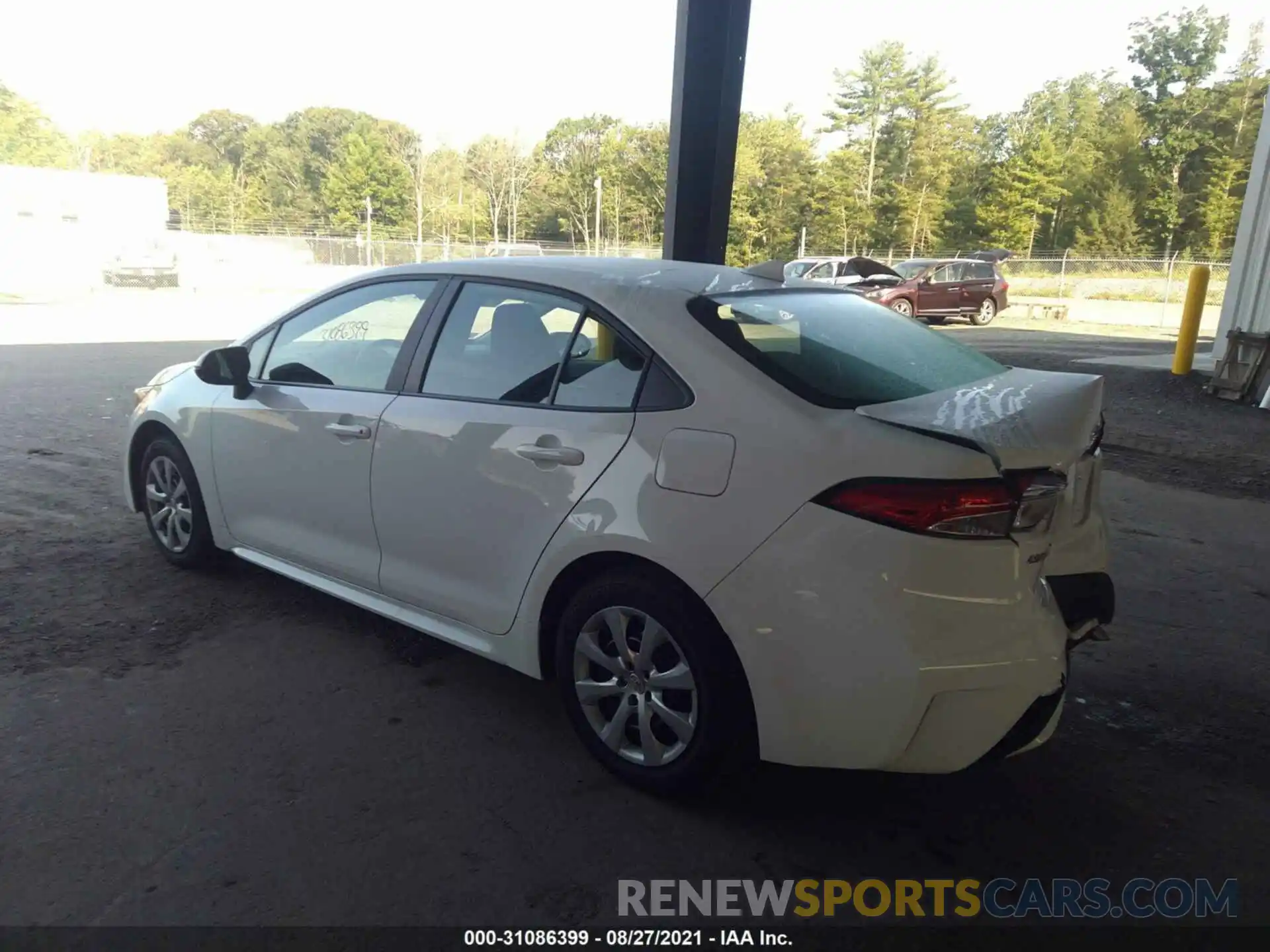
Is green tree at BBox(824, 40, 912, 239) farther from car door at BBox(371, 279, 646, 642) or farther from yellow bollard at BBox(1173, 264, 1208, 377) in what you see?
car door at BBox(371, 279, 646, 642)

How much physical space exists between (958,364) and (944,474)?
1017 mm

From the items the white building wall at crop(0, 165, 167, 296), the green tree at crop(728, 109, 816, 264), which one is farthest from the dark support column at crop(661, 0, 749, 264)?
the green tree at crop(728, 109, 816, 264)

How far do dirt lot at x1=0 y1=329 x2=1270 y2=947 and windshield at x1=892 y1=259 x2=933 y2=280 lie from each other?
20263 millimetres

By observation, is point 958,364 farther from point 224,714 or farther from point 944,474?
point 224,714

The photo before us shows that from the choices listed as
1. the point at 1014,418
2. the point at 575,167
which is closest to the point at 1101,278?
the point at 1014,418

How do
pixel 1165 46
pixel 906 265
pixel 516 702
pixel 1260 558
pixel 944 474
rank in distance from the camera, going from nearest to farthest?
1. pixel 944 474
2. pixel 516 702
3. pixel 1260 558
4. pixel 906 265
5. pixel 1165 46

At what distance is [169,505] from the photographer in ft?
14.5

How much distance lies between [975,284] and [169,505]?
891 inches

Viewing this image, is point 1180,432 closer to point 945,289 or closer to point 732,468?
point 732,468

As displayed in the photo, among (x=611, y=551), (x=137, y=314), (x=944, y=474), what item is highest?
(x=944, y=474)

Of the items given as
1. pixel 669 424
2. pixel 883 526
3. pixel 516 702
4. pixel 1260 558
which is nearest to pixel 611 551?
pixel 669 424

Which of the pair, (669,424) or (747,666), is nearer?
(747,666)

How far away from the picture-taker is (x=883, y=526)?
218 centimetres

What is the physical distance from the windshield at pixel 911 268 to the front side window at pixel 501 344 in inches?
860
